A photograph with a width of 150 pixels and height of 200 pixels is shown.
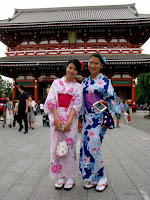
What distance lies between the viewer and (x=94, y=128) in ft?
7.32

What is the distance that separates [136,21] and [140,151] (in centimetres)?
1299

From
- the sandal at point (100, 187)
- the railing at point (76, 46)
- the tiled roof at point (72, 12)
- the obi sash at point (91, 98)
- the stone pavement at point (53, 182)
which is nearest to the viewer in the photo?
the stone pavement at point (53, 182)

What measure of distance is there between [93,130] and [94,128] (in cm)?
3

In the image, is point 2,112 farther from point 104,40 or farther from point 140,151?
point 104,40

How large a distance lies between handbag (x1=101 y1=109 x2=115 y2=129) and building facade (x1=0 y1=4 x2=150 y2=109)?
11.8 m

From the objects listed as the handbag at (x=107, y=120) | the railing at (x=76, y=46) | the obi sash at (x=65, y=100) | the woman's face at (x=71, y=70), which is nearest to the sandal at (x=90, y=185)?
the handbag at (x=107, y=120)

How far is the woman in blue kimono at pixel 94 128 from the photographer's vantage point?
2.22m

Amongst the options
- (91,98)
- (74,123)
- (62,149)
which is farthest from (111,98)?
(62,149)

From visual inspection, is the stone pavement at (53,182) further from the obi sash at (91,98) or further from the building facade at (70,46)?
the building facade at (70,46)

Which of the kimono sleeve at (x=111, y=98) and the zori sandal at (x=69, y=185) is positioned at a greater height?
the kimono sleeve at (x=111, y=98)

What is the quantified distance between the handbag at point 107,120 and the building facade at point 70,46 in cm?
1185

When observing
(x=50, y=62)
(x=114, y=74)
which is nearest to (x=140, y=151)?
(x=50, y=62)

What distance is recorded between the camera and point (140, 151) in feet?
13.6

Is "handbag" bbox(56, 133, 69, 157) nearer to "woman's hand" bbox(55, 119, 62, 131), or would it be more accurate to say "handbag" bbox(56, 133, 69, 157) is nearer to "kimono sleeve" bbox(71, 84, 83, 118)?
"woman's hand" bbox(55, 119, 62, 131)
